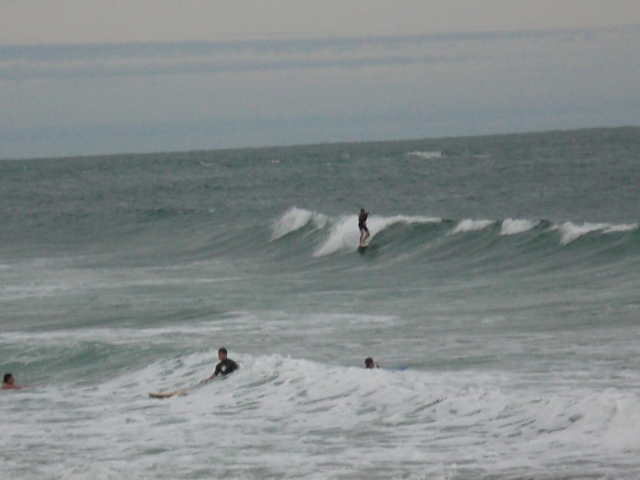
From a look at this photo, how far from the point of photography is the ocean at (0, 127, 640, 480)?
13438 mm

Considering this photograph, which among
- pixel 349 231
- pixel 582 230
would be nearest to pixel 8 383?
pixel 582 230

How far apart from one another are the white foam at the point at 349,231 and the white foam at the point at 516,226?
392cm

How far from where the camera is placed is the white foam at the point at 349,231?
40.0m

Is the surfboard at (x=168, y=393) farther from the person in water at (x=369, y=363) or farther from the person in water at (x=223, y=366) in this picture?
the person in water at (x=369, y=363)

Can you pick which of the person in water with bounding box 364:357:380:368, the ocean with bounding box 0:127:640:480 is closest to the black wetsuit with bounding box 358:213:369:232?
the ocean with bounding box 0:127:640:480

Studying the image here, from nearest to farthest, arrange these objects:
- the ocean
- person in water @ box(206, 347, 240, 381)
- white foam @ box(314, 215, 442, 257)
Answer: the ocean
person in water @ box(206, 347, 240, 381)
white foam @ box(314, 215, 442, 257)

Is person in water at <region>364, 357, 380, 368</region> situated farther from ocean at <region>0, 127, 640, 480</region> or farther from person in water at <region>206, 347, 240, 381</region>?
person in water at <region>206, 347, 240, 381</region>

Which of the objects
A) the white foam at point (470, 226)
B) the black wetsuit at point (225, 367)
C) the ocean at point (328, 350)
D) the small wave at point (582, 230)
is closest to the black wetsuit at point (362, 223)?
the ocean at point (328, 350)

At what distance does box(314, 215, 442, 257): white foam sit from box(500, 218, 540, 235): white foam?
392cm

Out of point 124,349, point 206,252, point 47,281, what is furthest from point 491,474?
point 206,252

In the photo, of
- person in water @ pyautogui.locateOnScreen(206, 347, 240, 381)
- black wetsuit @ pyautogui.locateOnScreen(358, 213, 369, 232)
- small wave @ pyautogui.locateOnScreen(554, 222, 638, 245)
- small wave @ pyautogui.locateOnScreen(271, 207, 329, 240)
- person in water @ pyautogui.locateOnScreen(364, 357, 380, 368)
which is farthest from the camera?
small wave @ pyautogui.locateOnScreen(271, 207, 329, 240)

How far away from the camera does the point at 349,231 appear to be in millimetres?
41812

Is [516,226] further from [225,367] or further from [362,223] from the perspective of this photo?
[225,367]

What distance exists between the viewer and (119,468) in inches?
526
